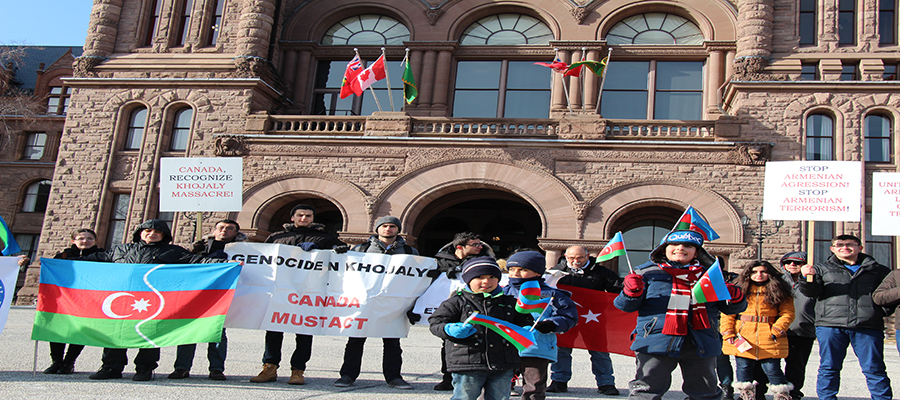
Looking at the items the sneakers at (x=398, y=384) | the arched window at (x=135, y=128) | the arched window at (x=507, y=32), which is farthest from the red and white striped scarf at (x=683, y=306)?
the arched window at (x=135, y=128)

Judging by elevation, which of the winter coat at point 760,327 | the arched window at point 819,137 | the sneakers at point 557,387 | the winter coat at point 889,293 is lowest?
the sneakers at point 557,387

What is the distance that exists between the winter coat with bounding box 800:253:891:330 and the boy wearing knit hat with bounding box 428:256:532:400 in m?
3.43

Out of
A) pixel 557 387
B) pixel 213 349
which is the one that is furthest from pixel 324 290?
pixel 557 387

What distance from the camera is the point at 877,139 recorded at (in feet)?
60.4

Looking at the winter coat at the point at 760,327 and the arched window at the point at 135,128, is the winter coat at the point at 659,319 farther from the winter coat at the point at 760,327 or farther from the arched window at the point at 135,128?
the arched window at the point at 135,128

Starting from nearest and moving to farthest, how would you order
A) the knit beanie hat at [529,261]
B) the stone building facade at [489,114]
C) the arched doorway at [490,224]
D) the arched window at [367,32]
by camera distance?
the knit beanie hat at [529,261]
the stone building facade at [489,114]
the arched window at [367,32]
the arched doorway at [490,224]

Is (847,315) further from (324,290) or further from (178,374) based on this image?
(178,374)

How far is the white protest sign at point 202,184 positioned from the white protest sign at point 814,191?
854 cm

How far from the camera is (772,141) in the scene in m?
18.2

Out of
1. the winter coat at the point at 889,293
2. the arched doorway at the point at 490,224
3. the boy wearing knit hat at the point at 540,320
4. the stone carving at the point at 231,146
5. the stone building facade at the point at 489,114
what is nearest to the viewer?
the boy wearing knit hat at the point at 540,320

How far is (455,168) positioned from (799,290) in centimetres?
1245

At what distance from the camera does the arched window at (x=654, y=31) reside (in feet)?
71.1

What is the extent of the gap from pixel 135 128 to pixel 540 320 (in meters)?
19.8

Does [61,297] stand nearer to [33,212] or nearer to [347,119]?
[347,119]
